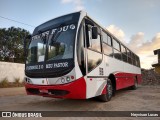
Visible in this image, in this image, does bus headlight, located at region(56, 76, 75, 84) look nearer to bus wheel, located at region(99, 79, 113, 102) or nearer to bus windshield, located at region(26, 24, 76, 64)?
bus windshield, located at region(26, 24, 76, 64)

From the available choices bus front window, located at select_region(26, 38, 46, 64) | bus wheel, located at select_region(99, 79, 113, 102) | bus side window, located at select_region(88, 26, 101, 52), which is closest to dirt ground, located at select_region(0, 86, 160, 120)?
bus wheel, located at select_region(99, 79, 113, 102)

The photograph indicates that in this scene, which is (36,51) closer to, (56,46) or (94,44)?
(56,46)

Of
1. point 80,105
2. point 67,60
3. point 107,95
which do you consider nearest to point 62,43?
point 67,60

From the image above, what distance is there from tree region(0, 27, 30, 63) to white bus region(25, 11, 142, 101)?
36.0 metres

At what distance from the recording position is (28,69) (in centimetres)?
707

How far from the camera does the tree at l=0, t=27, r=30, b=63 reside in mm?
42281

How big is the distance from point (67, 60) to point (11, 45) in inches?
1566

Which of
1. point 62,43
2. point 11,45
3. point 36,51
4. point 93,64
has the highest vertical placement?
point 11,45

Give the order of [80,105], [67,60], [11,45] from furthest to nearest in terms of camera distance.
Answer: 1. [11,45]
2. [80,105]
3. [67,60]

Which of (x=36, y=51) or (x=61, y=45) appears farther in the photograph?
(x=36, y=51)

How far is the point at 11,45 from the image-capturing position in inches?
1704

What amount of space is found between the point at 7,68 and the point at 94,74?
51.1 ft

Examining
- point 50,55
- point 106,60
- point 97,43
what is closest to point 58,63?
point 50,55

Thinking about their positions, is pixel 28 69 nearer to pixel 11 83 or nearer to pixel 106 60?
pixel 106 60
